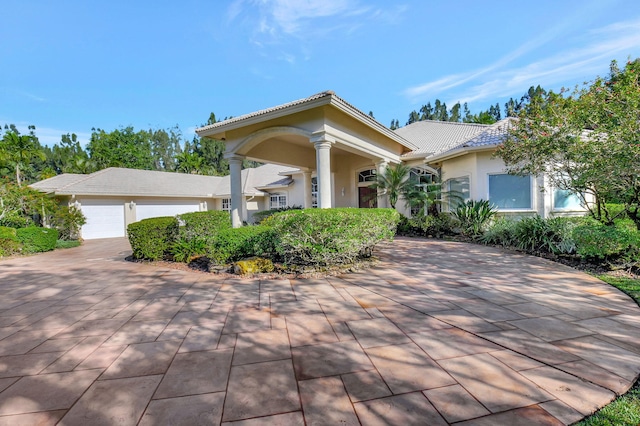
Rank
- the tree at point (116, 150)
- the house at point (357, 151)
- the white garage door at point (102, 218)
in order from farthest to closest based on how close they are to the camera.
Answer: the tree at point (116, 150) < the white garage door at point (102, 218) < the house at point (357, 151)

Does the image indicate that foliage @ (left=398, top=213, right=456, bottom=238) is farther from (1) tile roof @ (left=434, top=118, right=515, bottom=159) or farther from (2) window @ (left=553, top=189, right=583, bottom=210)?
(2) window @ (left=553, top=189, right=583, bottom=210)

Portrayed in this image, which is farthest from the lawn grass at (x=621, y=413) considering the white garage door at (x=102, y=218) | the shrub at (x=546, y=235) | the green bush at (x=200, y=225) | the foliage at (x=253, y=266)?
the white garage door at (x=102, y=218)

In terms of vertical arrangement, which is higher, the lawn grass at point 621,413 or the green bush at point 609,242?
the green bush at point 609,242

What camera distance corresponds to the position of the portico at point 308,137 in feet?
26.3

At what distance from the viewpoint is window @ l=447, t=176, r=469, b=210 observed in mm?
11234

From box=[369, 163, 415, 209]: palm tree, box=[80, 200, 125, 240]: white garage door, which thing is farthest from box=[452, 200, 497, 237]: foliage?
box=[80, 200, 125, 240]: white garage door

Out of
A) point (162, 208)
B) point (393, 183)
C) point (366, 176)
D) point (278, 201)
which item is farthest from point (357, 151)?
point (162, 208)

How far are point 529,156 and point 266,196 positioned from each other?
16471 mm

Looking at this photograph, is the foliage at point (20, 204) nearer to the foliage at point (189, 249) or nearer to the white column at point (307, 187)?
the foliage at point (189, 249)

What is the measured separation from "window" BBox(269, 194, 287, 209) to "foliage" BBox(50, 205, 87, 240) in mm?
10932

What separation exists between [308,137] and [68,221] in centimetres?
1470

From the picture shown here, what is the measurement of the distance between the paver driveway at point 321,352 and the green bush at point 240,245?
1369 millimetres

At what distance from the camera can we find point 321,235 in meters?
5.64

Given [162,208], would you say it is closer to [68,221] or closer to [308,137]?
[68,221]
